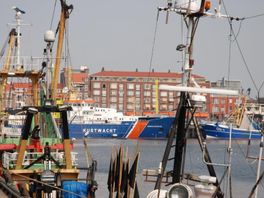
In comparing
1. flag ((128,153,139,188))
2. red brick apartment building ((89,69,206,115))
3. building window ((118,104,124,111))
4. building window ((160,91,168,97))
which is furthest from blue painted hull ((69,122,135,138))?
flag ((128,153,139,188))

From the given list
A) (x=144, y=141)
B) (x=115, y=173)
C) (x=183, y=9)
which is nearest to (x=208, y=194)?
(x=115, y=173)

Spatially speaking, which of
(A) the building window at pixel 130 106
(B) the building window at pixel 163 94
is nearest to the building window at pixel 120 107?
(A) the building window at pixel 130 106

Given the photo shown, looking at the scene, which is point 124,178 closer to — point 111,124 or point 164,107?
point 111,124

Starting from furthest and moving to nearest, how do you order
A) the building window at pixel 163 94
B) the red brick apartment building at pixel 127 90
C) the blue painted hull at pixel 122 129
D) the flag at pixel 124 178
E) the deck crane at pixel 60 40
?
the red brick apartment building at pixel 127 90
the building window at pixel 163 94
the blue painted hull at pixel 122 129
the deck crane at pixel 60 40
the flag at pixel 124 178

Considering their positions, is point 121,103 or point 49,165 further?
point 121,103

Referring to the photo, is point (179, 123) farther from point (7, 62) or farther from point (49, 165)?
point (7, 62)

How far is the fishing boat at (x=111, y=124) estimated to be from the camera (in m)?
121

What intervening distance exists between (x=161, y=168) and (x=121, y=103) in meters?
170

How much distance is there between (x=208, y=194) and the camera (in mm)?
14844

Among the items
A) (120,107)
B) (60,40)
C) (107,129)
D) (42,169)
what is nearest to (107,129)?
(107,129)

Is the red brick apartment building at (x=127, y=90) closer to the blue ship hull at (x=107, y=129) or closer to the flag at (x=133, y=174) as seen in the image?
the blue ship hull at (x=107, y=129)

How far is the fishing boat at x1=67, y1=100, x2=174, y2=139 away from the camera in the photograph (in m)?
121

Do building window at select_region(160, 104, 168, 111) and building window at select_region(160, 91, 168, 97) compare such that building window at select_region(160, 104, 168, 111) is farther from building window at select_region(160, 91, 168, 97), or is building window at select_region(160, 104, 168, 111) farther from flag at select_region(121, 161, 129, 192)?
flag at select_region(121, 161, 129, 192)

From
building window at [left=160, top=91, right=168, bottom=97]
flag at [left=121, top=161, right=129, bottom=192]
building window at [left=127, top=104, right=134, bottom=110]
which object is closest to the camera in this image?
flag at [left=121, top=161, right=129, bottom=192]
